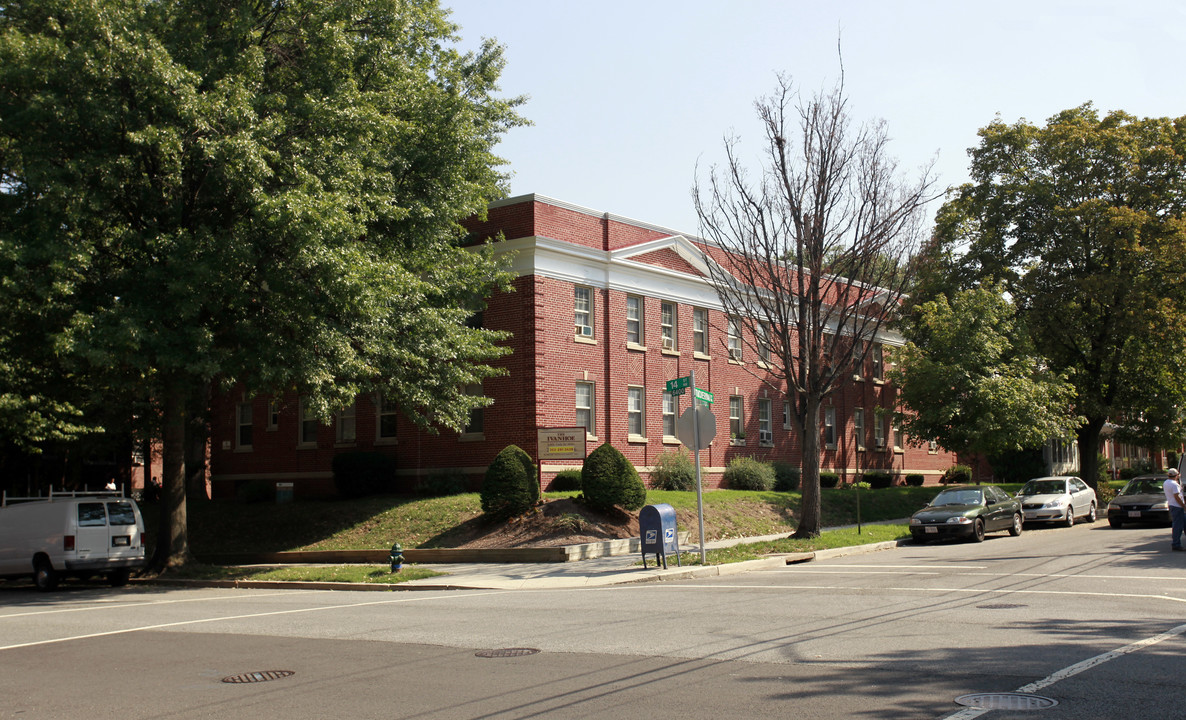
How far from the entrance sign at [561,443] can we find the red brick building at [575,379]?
3.90 ft

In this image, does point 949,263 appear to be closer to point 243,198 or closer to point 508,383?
point 508,383

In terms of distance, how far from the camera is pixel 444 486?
30203 millimetres

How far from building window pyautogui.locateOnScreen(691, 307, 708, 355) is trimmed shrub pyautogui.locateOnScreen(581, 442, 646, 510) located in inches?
462

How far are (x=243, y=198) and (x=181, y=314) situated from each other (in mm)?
2563

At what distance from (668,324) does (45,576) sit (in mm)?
21434

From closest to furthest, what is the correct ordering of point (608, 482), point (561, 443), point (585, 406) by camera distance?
point (608, 482), point (561, 443), point (585, 406)

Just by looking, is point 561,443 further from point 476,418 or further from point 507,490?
point 476,418

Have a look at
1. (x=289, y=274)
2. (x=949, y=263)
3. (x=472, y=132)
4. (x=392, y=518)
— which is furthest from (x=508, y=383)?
(x=949, y=263)

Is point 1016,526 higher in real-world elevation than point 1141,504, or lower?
lower

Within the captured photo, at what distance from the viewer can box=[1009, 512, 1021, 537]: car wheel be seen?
25906mm

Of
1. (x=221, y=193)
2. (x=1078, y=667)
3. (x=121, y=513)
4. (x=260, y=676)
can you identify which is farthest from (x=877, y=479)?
(x=260, y=676)

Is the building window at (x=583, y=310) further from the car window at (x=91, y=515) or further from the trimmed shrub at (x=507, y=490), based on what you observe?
the car window at (x=91, y=515)

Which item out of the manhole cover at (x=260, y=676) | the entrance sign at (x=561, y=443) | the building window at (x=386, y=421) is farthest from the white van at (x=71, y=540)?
the manhole cover at (x=260, y=676)

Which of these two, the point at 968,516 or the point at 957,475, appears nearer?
the point at 968,516
